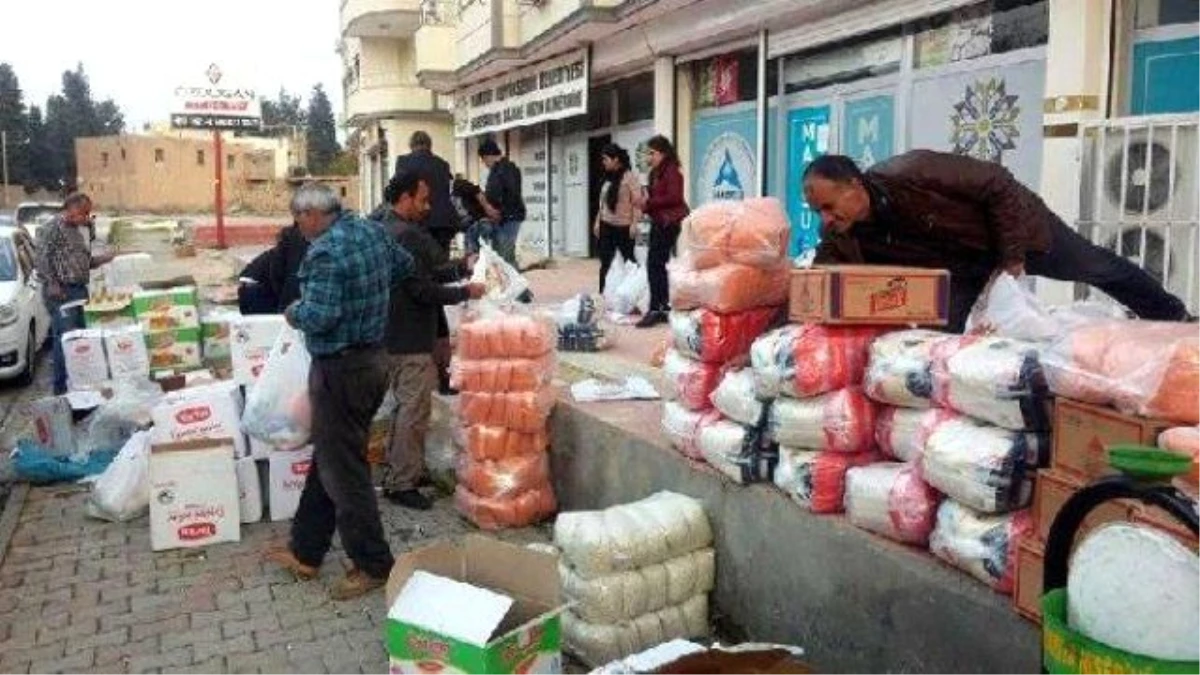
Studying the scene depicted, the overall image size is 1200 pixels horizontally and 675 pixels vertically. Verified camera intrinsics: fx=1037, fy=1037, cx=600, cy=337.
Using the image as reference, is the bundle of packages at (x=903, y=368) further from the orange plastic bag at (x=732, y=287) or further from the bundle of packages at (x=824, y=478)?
the orange plastic bag at (x=732, y=287)

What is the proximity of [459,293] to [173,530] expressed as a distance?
1984 millimetres

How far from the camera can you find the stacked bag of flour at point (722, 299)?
4191mm

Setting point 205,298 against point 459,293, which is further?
point 205,298

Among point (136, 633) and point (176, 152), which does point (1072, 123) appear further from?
point (176, 152)

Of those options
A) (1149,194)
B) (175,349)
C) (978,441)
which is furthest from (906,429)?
(175,349)

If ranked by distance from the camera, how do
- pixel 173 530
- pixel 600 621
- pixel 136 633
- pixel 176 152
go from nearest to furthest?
pixel 600 621, pixel 136 633, pixel 173 530, pixel 176 152

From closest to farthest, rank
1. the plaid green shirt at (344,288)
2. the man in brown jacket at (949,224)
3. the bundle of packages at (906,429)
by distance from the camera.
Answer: the bundle of packages at (906,429) < the man in brown jacket at (949,224) < the plaid green shirt at (344,288)

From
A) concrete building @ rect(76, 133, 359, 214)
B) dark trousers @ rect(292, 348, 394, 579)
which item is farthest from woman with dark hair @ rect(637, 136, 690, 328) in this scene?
concrete building @ rect(76, 133, 359, 214)

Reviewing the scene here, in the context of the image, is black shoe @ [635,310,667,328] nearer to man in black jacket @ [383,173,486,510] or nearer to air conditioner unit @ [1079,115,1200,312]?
man in black jacket @ [383,173,486,510]

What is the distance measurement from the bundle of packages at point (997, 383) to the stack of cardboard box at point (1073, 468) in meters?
0.23

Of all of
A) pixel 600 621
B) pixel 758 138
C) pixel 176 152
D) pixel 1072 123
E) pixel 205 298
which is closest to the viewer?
pixel 600 621

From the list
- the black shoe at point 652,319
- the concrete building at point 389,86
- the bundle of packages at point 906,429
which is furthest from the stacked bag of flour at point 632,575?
the concrete building at point 389,86

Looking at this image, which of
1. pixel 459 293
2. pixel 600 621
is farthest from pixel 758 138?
pixel 600 621

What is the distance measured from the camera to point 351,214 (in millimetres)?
4703
